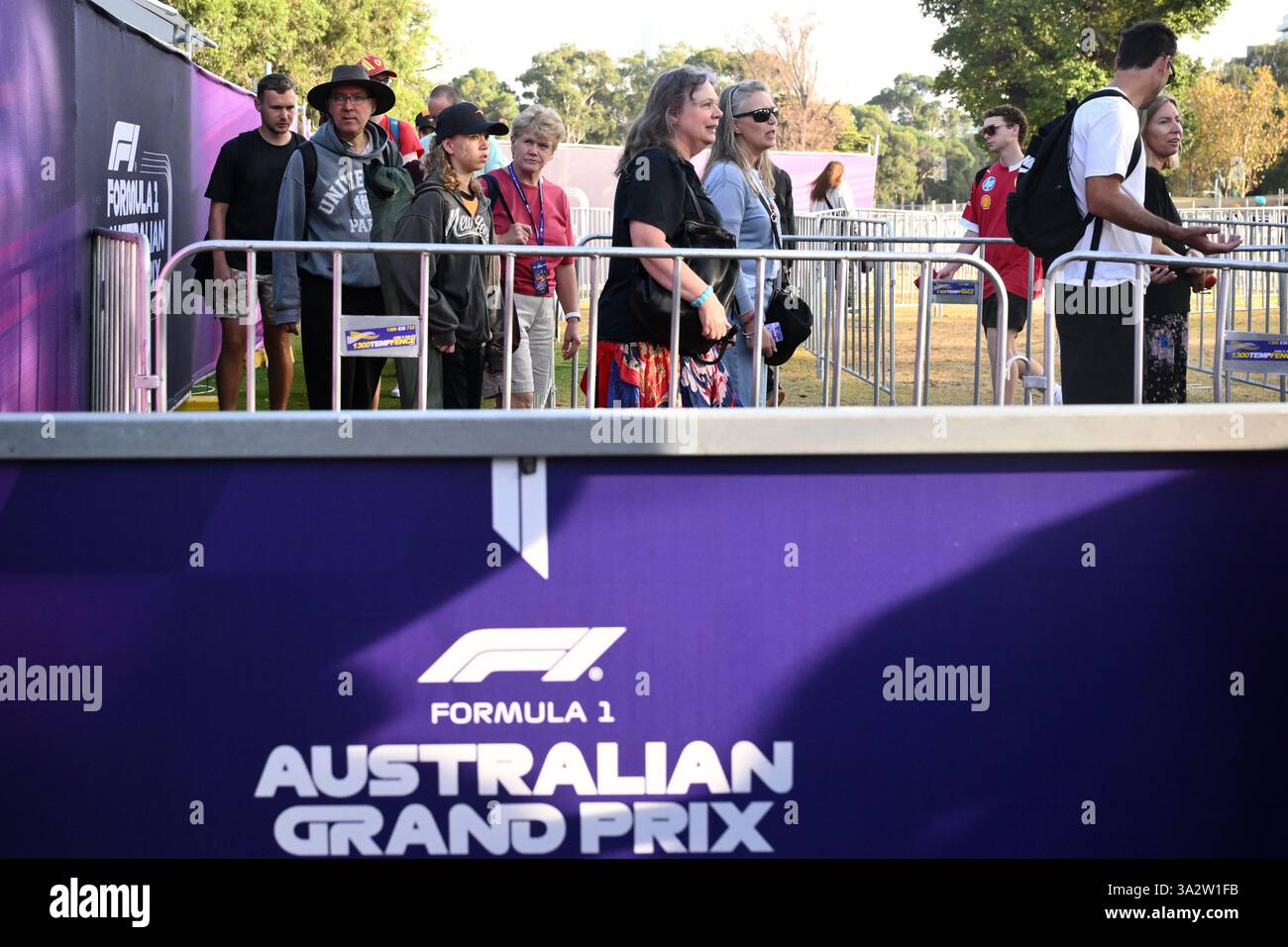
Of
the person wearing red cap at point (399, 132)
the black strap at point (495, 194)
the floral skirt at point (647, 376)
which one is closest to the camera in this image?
the floral skirt at point (647, 376)

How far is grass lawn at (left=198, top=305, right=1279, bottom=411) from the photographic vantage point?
12969mm

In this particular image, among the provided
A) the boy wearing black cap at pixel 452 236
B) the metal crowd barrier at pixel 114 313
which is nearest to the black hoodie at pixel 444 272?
the boy wearing black cap at pixel 452 236

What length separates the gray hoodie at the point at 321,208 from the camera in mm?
8078

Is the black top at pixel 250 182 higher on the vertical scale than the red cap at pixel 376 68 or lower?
lower

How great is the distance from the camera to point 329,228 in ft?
26.9

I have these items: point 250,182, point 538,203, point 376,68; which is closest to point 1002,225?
point 538,203

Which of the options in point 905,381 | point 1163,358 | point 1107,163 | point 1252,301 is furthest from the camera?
point 1252,301

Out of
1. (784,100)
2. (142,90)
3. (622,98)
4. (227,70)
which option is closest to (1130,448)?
(142,90)

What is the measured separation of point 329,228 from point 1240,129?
9073cm

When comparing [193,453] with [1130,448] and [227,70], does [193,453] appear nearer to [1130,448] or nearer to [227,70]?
[1130,448]

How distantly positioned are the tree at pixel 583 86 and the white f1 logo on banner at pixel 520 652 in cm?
15331

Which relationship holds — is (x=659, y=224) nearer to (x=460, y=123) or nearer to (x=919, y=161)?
(x=460, y=123)

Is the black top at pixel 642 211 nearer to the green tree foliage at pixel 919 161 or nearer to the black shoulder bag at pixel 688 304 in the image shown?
the black shoulder bag at pixel 688 304
